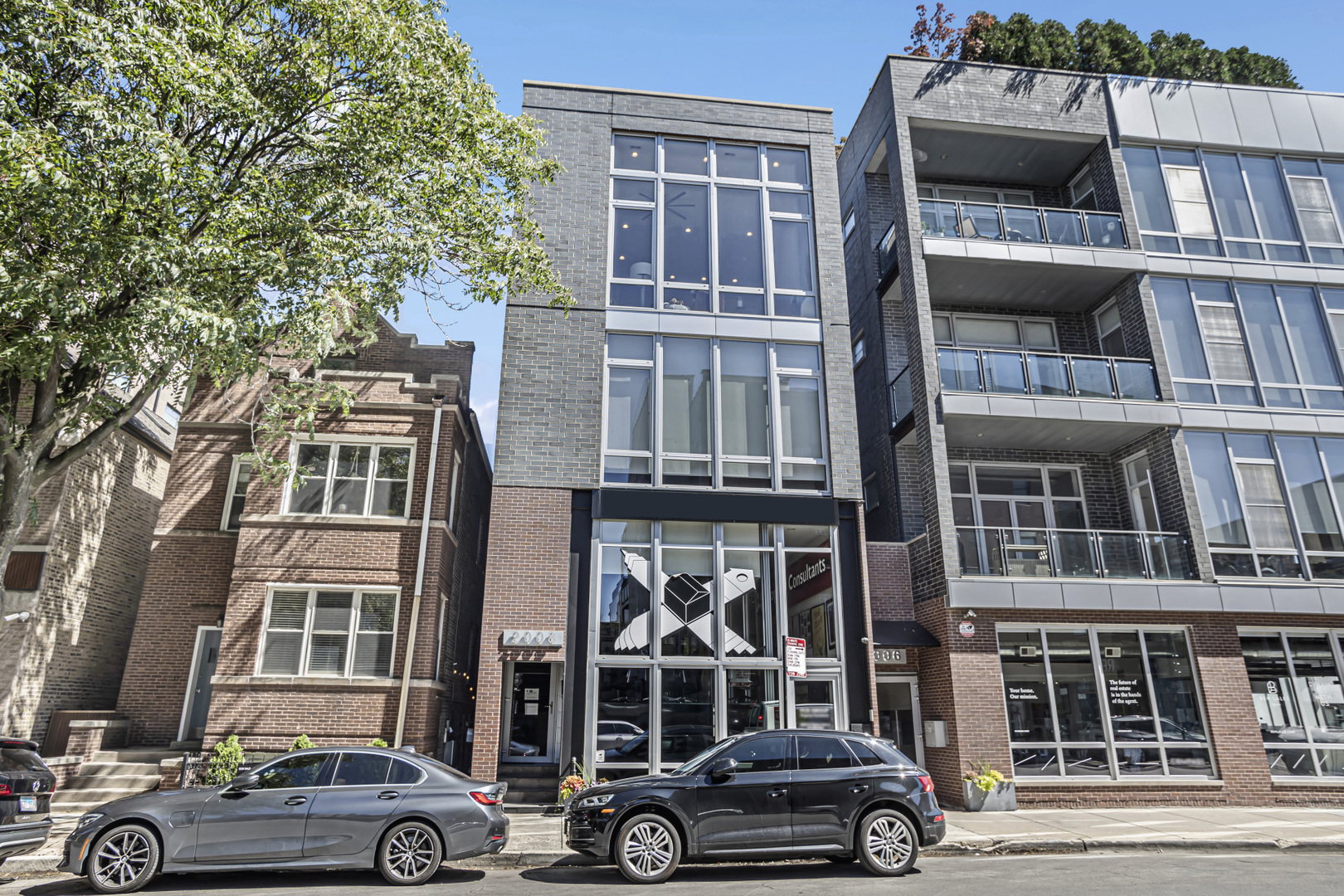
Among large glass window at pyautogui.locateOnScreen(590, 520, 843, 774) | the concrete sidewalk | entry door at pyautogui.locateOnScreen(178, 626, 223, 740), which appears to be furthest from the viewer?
entry door at pyautogui.locateOnScreen(178, 626, 223, 740)

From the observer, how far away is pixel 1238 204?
739 inches

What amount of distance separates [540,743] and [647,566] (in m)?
5.18

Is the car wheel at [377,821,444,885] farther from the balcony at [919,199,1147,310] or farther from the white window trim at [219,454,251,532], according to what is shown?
the balcony at [919,199,1147,310]

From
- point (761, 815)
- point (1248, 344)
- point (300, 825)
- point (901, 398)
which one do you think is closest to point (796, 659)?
point (761, 815)

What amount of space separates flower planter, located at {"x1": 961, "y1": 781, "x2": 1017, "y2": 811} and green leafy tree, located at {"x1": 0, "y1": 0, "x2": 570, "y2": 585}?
12048mm

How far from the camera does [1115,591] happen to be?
15578 millimetres

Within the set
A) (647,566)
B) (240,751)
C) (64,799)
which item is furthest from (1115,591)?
(64,799)

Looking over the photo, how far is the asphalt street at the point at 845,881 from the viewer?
8430 mm

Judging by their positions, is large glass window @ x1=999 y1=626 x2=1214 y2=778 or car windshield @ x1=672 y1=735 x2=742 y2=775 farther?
large glass window @ x1=999 y1=626 x2=1214 y2=778

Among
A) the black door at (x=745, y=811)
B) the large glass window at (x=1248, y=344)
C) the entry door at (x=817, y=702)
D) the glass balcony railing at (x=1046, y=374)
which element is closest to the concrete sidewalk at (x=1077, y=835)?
the black door at (x=745, y=811)

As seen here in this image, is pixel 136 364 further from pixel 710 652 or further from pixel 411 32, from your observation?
pixel 710 652

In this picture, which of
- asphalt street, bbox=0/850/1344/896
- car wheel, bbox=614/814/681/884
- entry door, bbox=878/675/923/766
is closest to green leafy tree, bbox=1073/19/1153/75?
entry door, bbox=878/675/923/766

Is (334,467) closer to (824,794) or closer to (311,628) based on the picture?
(311,628)

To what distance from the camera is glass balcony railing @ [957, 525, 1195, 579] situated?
52.1ft
